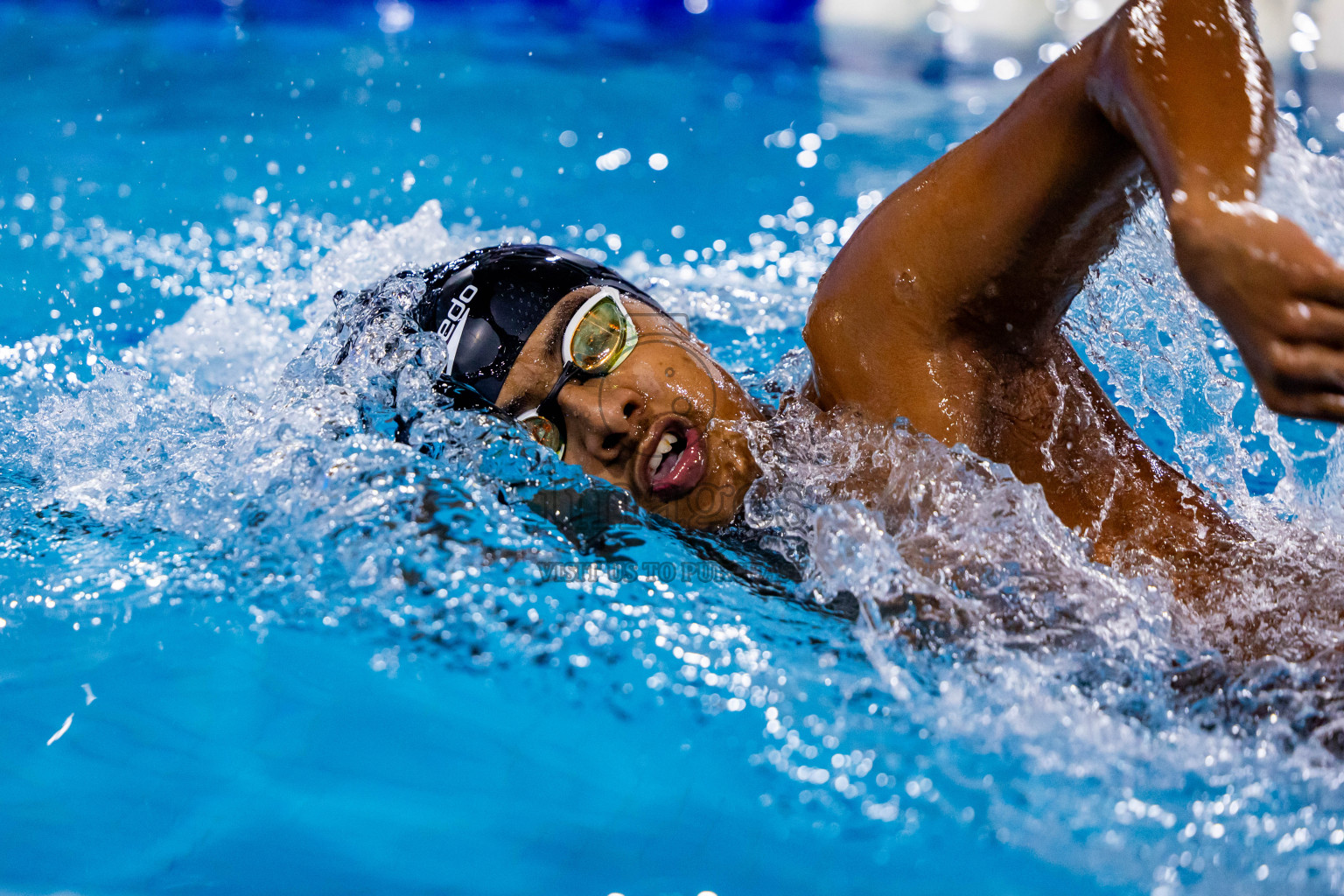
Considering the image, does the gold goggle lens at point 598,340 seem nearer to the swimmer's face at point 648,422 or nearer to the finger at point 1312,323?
the swimmer's face at point 648,422

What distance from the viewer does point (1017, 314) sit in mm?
1507

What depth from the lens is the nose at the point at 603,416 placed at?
1685mm

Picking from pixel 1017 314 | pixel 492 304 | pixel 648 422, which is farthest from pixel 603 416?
pixel 1017 314

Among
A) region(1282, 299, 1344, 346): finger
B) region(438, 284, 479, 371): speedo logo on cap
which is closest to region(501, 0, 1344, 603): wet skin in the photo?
region(1282, 299, 1344, 346): finger

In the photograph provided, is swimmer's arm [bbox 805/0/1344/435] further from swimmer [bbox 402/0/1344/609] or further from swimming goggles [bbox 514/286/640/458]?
swimming goggles [bbox 514/286/640/458]

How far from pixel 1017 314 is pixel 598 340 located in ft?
2.15

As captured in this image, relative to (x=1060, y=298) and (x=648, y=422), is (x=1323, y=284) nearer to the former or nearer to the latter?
(x=1060, y=298)

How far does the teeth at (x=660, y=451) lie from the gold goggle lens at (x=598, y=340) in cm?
15

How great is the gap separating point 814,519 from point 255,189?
8.95 ft

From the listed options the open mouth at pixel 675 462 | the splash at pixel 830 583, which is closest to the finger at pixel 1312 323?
the splash at pixel 830 583

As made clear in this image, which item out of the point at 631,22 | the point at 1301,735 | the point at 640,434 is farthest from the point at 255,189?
the point at 1301,735

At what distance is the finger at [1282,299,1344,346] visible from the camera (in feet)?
2.85

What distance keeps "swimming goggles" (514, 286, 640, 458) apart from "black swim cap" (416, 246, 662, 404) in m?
0.06

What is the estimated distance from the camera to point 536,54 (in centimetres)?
446
